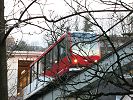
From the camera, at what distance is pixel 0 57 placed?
8.05 metres

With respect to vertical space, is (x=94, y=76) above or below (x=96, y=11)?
below

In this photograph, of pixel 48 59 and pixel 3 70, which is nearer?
pixel 3 70

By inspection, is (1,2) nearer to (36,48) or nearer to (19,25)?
(19,25)

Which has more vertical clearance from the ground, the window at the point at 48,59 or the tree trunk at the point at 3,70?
the window at the point at 48,59

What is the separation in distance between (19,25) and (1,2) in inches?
102

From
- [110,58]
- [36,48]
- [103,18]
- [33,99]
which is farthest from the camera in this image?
[36,48]

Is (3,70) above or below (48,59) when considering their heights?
below

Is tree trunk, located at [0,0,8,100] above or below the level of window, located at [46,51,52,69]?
below

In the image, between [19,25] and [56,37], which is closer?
[56,37]

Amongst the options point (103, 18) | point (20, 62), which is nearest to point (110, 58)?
point (103, 18)

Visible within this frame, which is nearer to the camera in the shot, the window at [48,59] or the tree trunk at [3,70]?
the tree trunk at [3,70]

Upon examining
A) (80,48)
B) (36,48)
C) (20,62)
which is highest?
(36,48)

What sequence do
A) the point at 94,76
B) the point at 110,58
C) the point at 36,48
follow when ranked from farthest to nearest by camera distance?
the point at 36,48 < the point at 110,58 < the point at 94,76

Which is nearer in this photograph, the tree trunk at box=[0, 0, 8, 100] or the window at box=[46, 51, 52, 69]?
the tree trunk at box=[0, 0, 8, 100]
